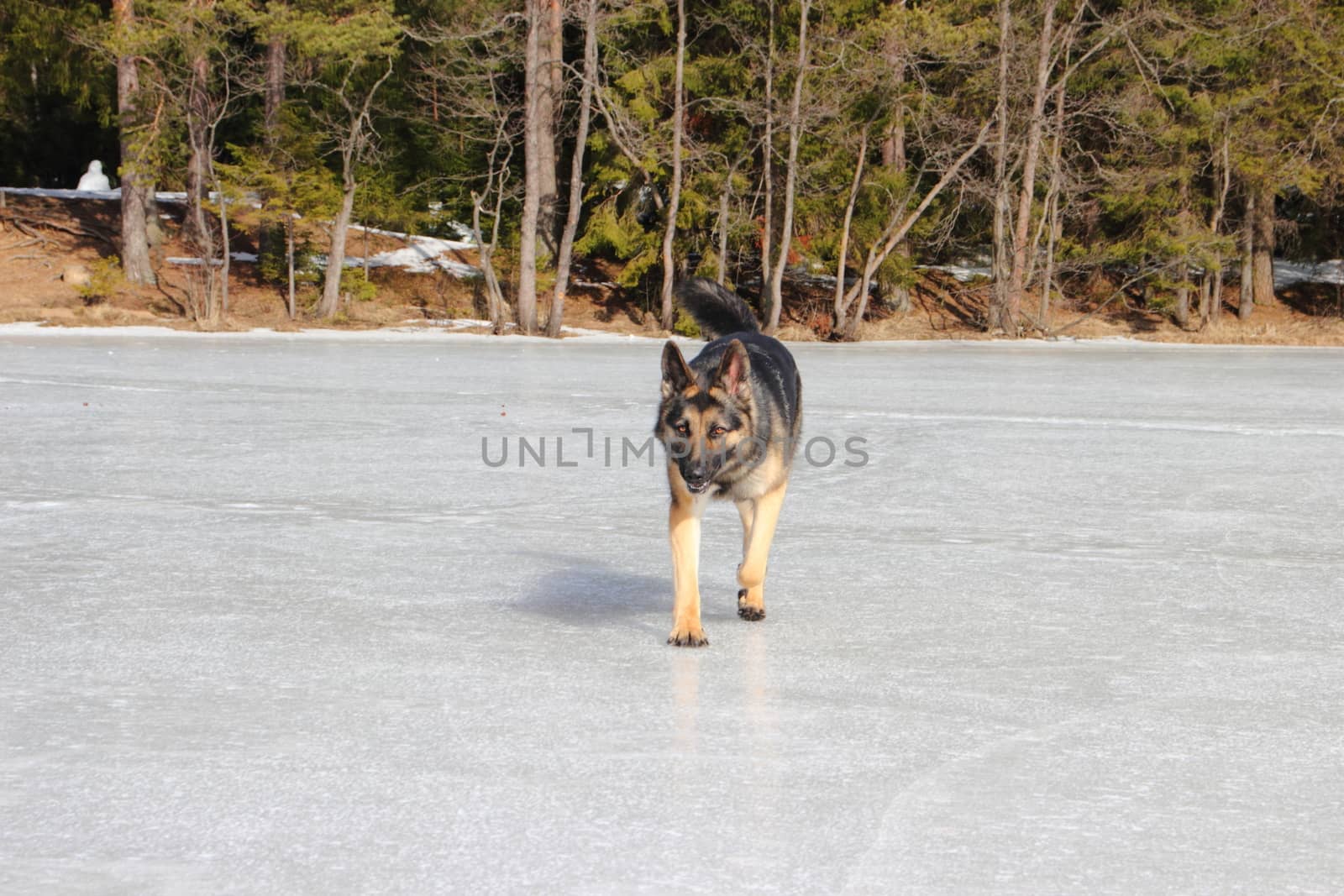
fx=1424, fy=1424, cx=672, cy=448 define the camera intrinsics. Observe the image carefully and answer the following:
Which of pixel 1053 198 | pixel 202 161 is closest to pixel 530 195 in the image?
pixel 202 161

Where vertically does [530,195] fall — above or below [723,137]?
below

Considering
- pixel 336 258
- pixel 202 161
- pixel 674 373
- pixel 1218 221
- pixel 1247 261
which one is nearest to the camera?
pixel 674 373

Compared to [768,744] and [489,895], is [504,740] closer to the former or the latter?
[768,744]

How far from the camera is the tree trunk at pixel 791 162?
1439 inches

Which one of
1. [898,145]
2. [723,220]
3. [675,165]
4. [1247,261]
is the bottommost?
[1247,261]

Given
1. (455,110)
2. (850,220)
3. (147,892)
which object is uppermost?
(455,110)

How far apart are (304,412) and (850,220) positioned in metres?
25.9

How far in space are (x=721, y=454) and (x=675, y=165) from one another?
1283 inches

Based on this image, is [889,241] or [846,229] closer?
[846,229]

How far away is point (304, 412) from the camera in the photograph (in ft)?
50.8

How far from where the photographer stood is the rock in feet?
124

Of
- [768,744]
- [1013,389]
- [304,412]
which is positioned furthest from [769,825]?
[1013,389]

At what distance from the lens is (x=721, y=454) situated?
6152 millimetres

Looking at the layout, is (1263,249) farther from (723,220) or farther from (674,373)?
(674,373)
